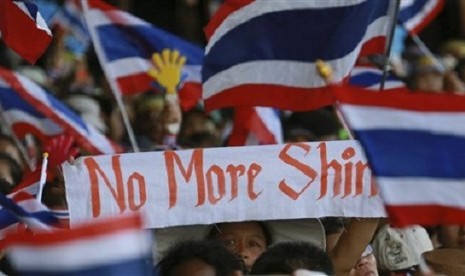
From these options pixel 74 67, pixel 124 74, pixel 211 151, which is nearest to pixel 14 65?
pixel 74 67

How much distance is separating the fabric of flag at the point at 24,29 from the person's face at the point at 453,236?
1986 millimetres

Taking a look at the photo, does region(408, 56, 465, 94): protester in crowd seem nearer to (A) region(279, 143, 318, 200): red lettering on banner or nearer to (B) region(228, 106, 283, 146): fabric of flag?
(B) region(228, 106, 283, 146): fabric of flag

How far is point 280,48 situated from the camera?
7867 millimetres

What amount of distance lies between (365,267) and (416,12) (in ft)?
12.3

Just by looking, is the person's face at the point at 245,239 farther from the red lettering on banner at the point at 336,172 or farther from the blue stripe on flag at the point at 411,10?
the blue stripe on flag at the point at 411,10

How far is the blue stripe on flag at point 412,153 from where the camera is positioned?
4836 mm

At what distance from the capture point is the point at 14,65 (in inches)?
514

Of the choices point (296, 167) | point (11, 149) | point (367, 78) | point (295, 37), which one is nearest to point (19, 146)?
point (11, 149)

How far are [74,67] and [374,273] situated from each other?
674 centimetres

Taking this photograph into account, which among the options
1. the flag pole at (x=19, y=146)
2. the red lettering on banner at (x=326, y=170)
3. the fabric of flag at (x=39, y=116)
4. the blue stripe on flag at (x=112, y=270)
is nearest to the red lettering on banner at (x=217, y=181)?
the red lettering on banner at (x=326, y=170)

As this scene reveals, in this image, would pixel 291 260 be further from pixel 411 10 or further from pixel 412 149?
pixel 411 10

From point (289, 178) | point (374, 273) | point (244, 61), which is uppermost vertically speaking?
point (244, 61)

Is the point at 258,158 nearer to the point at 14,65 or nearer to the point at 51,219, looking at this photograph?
the point at 51,219

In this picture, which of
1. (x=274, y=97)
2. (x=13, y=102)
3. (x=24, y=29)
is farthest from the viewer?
(x=13, y=102)
